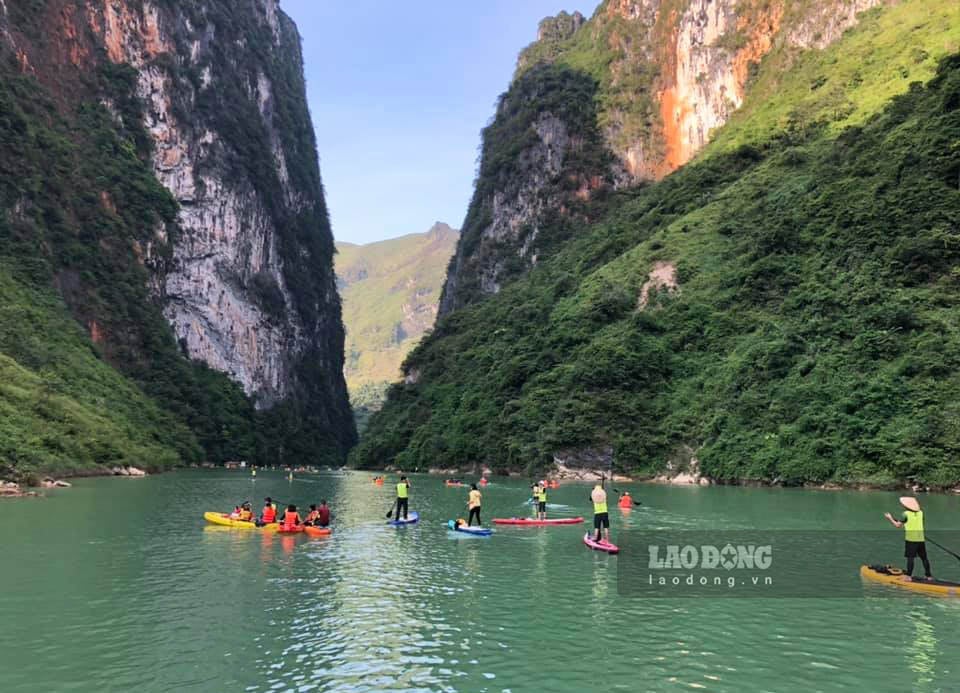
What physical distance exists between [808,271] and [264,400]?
104591 millimetres

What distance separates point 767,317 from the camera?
70312 mm

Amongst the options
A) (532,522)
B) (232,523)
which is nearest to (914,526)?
(532,522)

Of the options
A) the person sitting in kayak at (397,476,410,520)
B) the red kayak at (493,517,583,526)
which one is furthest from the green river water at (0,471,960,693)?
the red kayak at (493,517,583,526)

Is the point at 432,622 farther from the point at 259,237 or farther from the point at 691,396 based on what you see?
the point at 259,237

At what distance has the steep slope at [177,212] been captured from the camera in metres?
95.8

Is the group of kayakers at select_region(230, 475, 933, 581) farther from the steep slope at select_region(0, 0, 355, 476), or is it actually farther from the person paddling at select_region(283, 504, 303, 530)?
the steep slope at select_region(0, 0, 355, 476)

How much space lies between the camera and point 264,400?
5408 inches

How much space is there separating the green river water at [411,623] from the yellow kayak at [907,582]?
574mm

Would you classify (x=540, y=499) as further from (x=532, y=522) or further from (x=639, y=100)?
(x=639, y=100)

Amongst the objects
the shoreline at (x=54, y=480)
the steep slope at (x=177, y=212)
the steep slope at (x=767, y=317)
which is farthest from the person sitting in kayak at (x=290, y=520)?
the steep slope at (x=177, y=212)

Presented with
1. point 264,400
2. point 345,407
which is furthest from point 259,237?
point 345,407

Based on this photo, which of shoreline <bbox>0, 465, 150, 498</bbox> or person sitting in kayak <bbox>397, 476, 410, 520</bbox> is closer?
person sitting in kayak <bbox>397, 476, 410, 520</bbox>

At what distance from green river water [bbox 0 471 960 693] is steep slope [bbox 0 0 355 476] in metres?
74.8

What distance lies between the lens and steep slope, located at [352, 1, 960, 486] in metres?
53.0
